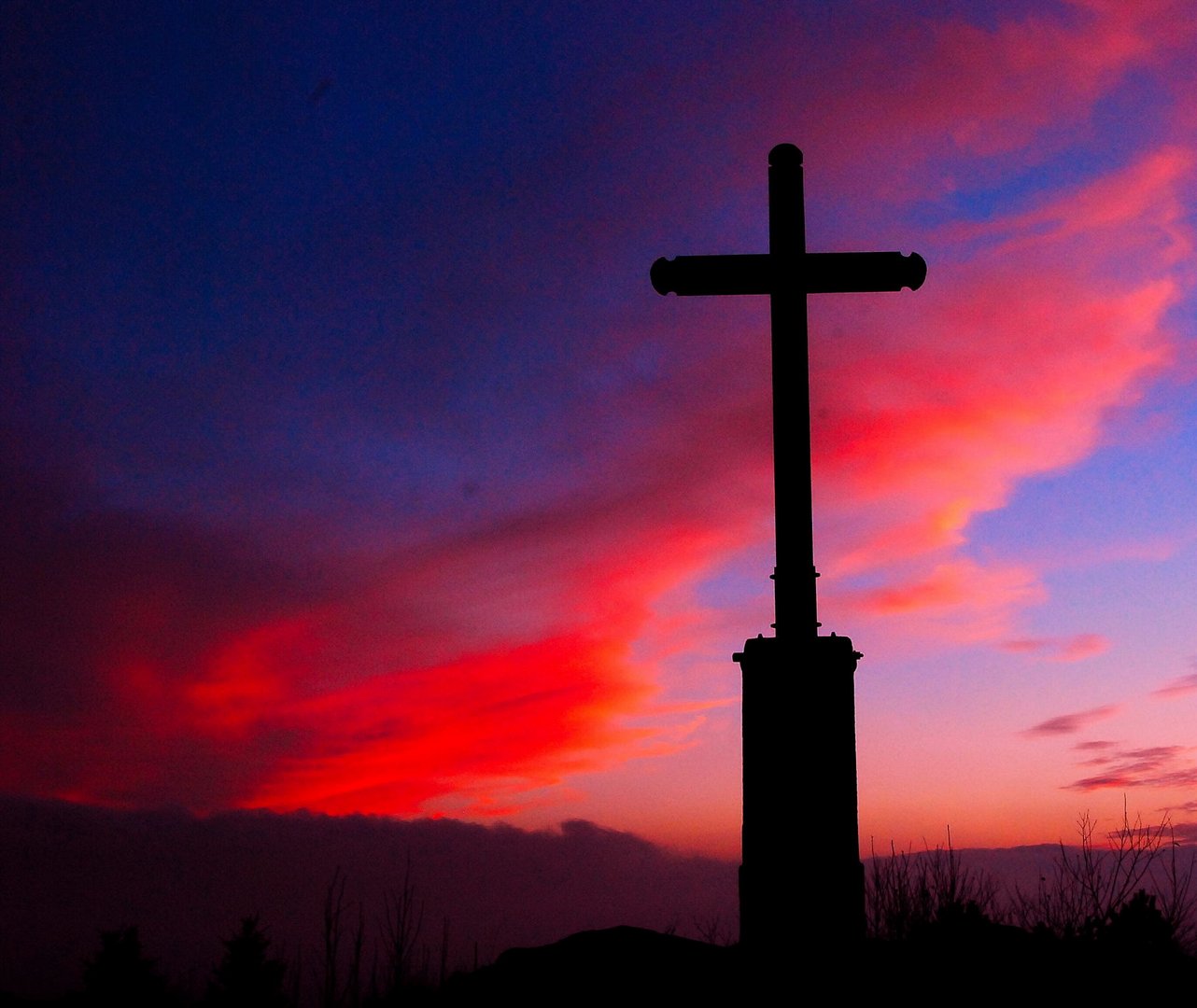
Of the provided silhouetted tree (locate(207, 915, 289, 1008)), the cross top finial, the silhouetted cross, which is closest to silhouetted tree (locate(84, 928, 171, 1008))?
silhouetted tree (locate(207, 915, 289, 1008))

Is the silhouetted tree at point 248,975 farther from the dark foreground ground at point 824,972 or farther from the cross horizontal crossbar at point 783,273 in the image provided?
the cross horizontal crossbar at point 783,273

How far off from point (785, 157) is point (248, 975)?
7.00m

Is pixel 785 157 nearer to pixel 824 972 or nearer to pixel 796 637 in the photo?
pixel 796 637

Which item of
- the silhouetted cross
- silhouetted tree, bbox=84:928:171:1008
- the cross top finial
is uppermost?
the cross top finial

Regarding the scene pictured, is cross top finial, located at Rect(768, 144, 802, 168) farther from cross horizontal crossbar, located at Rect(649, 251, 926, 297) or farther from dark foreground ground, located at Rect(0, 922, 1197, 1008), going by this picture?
dark foreground ground, located at Rect(0, 922, 1197, 1008)

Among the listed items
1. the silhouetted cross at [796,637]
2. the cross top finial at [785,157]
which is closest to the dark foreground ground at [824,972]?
the silhouetted cross at [796,637]

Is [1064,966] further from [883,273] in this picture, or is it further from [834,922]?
[883,273]

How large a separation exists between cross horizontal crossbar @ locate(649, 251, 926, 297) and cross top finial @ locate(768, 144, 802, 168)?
60 cm

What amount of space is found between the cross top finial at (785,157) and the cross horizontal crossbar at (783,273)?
0.60m

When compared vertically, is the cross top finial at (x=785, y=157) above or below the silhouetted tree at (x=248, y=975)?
above

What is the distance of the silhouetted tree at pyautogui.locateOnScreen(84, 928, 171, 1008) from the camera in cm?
823

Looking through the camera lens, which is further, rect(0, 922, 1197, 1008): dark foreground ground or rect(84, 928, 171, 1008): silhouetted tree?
rect(84, 928, 171, 1008): silhouetted tree

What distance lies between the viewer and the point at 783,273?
7594 mm

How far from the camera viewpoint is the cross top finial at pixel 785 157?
7.61m
